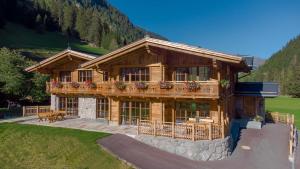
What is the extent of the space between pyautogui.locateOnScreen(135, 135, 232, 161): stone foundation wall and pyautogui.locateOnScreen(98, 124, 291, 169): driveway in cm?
36

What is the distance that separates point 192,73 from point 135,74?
4693 millimetres

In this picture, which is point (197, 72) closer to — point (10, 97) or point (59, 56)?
point (59, 56)

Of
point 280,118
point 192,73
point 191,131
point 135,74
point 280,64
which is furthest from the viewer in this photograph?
point 280,64

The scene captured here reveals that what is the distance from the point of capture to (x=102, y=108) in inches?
1059

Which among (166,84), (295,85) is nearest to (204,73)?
(166,84)

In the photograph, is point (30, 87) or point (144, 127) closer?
point (144, 127)

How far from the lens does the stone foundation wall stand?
1708 cm

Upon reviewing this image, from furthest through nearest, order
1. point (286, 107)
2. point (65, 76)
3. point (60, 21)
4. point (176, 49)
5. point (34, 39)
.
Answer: point (60, 21), point (34, 39), point (286, 107), point (65, 76), point (176, 49)

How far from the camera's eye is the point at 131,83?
21359mm

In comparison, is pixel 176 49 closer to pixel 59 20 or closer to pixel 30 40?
pixel 30 40

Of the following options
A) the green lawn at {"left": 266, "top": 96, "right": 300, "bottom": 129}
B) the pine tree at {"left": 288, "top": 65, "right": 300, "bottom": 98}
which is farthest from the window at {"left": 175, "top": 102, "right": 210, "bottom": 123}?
the pine tree at {"left": 288, "top": 65, "right": 300, "bottom": 98}

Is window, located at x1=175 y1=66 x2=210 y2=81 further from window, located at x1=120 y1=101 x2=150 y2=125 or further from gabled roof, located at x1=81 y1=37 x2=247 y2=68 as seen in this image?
window, located at x1=120 y1=101 x2=150 y2=125

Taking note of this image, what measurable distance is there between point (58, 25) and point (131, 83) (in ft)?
285

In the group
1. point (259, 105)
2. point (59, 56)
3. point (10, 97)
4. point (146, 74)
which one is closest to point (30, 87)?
point (10, 97)
